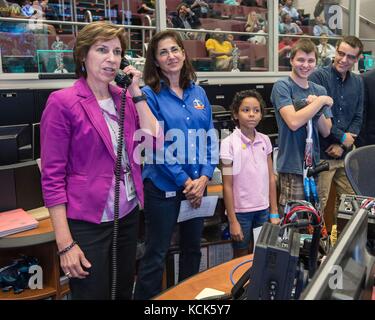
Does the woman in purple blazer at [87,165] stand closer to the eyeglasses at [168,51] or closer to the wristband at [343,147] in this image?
the eyeglasses at [168,51]

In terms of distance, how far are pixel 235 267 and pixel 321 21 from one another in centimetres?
783

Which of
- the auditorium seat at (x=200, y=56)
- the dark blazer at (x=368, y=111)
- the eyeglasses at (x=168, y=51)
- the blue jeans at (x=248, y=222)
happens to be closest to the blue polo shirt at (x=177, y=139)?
the eyeglasses at (x=168, y=51)

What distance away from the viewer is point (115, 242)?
1.45 metres

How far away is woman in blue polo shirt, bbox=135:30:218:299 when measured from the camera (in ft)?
5.98

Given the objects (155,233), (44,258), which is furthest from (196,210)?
(44,258)

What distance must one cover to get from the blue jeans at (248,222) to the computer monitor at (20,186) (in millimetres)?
1084

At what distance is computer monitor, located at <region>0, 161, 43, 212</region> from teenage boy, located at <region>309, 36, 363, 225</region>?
1.72 m

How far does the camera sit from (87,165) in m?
1.39

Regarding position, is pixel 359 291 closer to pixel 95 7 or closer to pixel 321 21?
pixel 95 7

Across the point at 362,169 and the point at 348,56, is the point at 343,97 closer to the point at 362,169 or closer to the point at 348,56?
the point at 348,56

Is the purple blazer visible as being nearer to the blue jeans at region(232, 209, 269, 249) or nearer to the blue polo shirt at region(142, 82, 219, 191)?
the blue polo shirt at region(142, 82, 219, 191)

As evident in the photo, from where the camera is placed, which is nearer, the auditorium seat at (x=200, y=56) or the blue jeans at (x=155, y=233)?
the blue jeans at (x=155, y=233)

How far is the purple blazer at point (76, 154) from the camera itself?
1341 millimetres

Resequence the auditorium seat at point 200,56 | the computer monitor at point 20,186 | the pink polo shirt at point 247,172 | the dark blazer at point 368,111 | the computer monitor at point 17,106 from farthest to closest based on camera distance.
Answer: the auditorium seat at point 200,56
the computer monitor at point 17,106
the dark blazer at point 368,111
the pink polo shirt at point 247,172
the computer monitor at point 20,186
